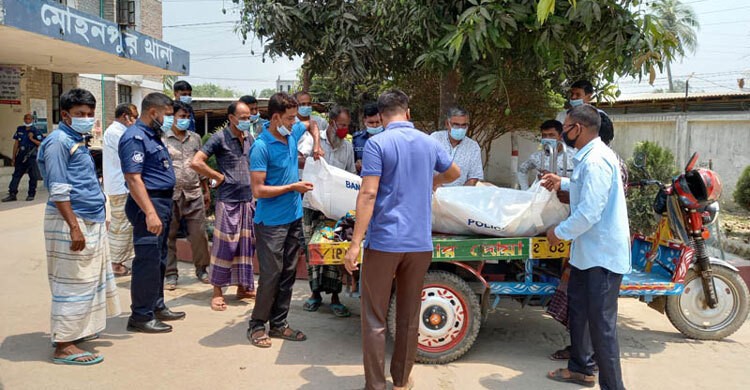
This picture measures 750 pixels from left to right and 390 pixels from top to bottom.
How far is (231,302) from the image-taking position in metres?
5.70

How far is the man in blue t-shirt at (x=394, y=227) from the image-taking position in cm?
333

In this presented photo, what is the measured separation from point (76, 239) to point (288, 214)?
1.44 metres

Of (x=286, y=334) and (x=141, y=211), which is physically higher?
(x=141, y=211)

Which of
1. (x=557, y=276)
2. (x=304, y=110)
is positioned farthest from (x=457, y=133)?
(x=304, y=110)

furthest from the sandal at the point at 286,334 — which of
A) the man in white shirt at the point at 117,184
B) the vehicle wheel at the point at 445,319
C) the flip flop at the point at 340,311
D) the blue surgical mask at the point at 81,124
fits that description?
the man in white shirt at the point at 117,184

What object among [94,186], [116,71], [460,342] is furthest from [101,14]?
[460,342]

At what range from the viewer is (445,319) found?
4168 mm

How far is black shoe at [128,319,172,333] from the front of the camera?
15.4 feet

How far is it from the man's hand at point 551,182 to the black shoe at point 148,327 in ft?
10.3

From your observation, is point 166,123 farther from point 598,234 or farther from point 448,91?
point 598,234

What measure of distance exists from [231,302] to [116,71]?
44.4 feet

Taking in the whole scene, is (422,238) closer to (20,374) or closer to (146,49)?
(20,374)

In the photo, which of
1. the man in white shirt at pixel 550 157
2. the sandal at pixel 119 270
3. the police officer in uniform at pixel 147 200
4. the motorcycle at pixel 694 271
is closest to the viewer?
the police officer in uniform at pixel 147 200

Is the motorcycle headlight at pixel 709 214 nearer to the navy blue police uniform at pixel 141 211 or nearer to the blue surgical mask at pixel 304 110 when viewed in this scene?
the blue surgical mask at pixel 304 110
